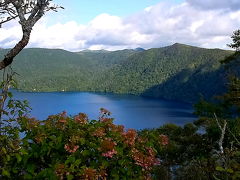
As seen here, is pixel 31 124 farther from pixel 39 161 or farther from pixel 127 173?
pixel 127 173

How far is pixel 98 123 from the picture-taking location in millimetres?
5246

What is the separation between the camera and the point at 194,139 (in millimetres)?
30078

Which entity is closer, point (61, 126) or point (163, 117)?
point (61, 126)

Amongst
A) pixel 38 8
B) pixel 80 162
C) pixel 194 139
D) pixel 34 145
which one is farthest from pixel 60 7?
pixel 194 139

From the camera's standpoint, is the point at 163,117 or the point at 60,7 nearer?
the point at 60,7

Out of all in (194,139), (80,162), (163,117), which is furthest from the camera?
(163,117)

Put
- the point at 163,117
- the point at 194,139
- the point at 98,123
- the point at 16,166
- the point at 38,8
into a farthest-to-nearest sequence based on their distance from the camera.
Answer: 1. the point at 163,117
2. the point at 194,139
3. the point at 38,8
4. the point at 98,123
5. the point at 16,166

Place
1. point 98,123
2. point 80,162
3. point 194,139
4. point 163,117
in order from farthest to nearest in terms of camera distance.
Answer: point 163,117, point 194,139, point 98,123, point 80,162

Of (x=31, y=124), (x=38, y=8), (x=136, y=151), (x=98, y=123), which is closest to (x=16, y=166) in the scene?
(x=31, y=124)

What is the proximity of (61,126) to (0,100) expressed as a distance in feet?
3.20

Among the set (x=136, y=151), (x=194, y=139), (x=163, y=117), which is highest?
(x=136, y=151)

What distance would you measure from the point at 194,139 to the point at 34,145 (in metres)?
26.7

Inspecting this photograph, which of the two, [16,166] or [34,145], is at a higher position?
[34,145]

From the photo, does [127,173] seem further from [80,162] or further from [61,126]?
[61,126]
